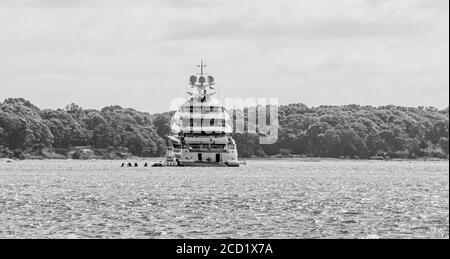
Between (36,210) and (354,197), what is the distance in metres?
32.0

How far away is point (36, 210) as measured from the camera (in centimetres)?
6925

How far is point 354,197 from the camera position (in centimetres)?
9000

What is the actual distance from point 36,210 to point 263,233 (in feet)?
67.9

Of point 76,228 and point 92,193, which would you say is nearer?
point 76,228
